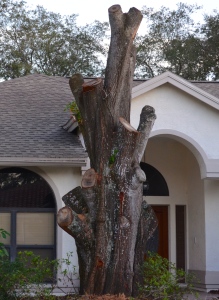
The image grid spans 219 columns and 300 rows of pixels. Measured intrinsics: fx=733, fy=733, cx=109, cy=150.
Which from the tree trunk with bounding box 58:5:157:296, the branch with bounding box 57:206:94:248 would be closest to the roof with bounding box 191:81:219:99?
the tree trunk with bounding box 58:5:157:296

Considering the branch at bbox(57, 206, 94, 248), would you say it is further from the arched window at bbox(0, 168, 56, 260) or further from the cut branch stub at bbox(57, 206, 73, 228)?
the arched window at bbox(0, 168, 56, 260)

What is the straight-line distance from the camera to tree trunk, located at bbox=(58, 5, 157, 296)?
481 inches

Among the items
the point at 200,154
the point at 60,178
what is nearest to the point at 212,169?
the point at 200,154

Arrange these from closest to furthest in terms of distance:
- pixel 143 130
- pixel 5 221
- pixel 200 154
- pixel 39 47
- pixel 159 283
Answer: pixel 159 283 → pixel 143 130 → pixel 5 221 → pixel 200 154 → pixel 39 47

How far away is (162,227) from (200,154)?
3.41 metres

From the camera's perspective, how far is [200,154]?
17234 millimetres

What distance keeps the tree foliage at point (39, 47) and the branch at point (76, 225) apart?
27990 millimetres

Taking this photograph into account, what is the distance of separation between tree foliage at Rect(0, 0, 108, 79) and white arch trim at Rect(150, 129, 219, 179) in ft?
75.8

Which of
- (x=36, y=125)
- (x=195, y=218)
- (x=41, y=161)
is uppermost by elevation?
(x=36, y=125)

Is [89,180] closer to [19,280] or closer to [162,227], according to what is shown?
[19,280]

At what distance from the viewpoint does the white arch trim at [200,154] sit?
17078mm

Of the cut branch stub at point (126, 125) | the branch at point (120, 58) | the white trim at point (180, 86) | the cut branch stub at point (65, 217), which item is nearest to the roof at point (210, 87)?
the white trim at point (180, 86)

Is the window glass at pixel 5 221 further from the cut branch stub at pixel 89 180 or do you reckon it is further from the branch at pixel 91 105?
the cut branch stub at pixel 89 180

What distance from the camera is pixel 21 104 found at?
19.7m
